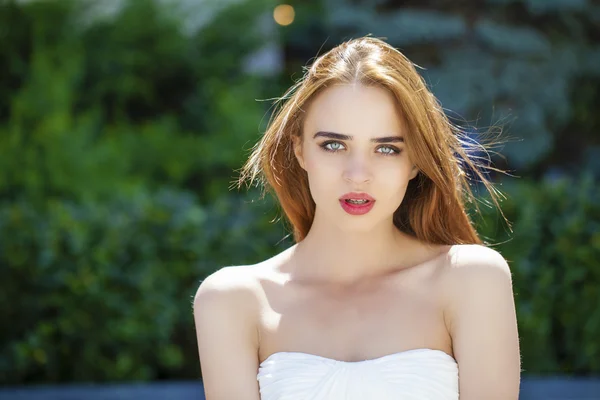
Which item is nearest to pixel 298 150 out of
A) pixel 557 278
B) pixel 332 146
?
pixel 332 146

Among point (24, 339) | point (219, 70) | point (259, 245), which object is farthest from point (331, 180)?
point (219, 70)

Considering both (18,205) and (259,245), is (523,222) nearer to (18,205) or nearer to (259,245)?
(259,245)

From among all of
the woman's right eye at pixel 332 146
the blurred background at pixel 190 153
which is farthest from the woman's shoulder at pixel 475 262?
the blurred background at pixel 190 153

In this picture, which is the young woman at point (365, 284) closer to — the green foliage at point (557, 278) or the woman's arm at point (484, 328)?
the woman's arm at point (484, 328)

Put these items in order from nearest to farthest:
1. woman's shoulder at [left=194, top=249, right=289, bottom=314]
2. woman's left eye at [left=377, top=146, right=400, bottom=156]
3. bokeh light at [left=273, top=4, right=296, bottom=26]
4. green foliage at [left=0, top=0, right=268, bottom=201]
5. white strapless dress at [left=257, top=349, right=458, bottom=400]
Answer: white strapless dress at [left=257, top=349, right=458, bottom=400] < woman's left eye at [left=377, top=146, right=400, bottom=156] < woman's shoulder at [left=194, top=249, right=289, bottom=314] < green foliage at [left=0, top=0, right=268, bottom=201] < bokeh light at [left=273, top=4, right=296, bottom=26]

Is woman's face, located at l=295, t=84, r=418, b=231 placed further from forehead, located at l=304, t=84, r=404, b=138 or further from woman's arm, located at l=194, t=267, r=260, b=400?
woman's arm, located at l=194, t=267, r=260, b=400

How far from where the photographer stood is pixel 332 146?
8.06ft

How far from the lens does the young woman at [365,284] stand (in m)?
2.38

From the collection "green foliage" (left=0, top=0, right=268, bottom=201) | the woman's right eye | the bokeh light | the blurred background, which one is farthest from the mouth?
the bokeh light

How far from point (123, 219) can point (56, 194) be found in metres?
1.06

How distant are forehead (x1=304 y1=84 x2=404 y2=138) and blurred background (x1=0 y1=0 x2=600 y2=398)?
227cm

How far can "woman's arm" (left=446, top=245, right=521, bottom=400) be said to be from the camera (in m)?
2.36

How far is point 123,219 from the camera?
5.11 metres

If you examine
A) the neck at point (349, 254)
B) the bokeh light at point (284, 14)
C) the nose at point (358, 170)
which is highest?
the bokeh light at point (284, 14)
